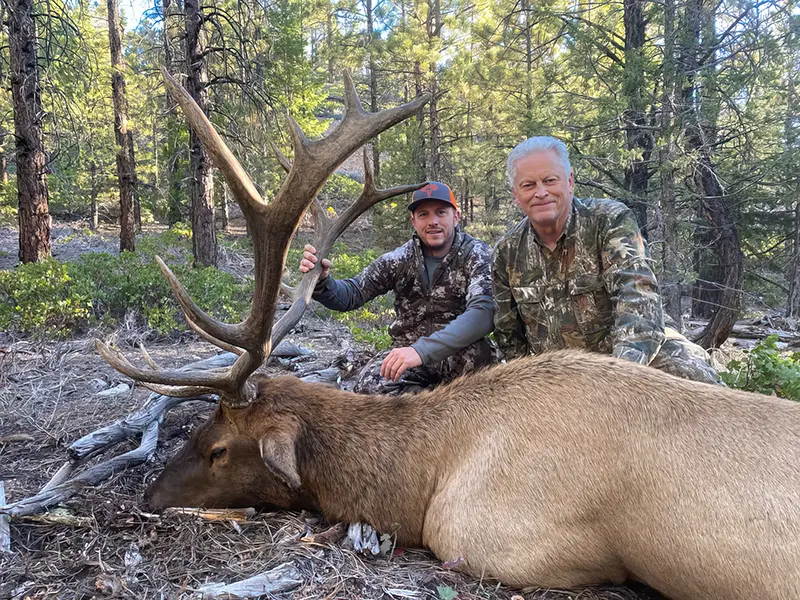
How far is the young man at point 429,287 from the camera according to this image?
491cm

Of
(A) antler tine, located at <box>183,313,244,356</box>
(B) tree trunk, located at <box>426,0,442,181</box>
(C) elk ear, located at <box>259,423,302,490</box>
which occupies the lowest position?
(C) elk ear, located at <box>259,423,302,490</box>

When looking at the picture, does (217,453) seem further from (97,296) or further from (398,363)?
(97,296)

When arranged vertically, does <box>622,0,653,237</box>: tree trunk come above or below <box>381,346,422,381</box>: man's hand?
above

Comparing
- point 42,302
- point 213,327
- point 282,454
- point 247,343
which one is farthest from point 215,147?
point 42,302

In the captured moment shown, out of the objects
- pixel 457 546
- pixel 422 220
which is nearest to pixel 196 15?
pixel 422 220

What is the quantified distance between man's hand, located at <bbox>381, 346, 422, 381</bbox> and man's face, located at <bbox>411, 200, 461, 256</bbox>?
61.4 inches

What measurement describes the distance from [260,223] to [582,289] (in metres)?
2.44

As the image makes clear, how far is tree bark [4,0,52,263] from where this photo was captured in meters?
8.73

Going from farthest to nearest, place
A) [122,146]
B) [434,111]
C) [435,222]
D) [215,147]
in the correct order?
[434,111] → [122,146] → [435,222] → [215,147]

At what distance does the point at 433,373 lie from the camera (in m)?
5.24

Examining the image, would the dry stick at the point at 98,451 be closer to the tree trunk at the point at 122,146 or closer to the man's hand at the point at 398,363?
the man's hand at the point at 398,363

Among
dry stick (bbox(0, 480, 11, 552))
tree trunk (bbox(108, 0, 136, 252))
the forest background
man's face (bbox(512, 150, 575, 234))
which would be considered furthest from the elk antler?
tree trunk (bbox(108, 0, 136, 252))

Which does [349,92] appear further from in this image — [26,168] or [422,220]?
[26,168]

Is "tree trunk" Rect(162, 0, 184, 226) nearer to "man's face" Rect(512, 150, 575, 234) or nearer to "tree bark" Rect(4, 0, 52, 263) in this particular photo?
"tree bark" Rect(4, 0, 52, 263)
